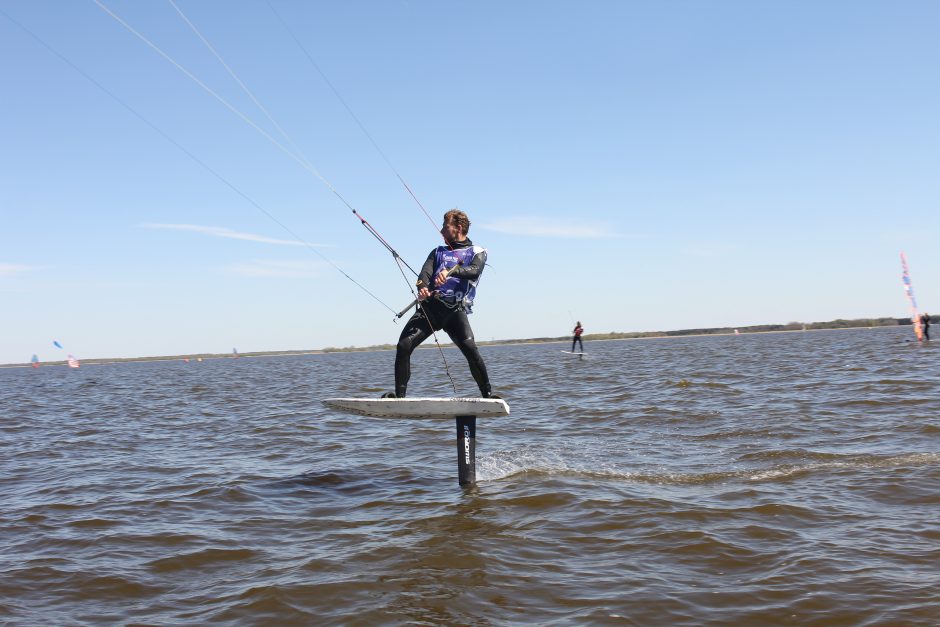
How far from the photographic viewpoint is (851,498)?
22.5ft

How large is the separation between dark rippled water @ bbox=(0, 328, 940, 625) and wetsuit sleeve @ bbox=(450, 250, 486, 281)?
8.45 feet

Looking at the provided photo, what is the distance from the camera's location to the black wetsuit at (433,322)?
7.67 m

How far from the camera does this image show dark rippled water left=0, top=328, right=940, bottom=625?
4.56 metres

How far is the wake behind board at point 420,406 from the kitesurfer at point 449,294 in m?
Answer: 0.25

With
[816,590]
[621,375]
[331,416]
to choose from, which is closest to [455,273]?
[816,590]

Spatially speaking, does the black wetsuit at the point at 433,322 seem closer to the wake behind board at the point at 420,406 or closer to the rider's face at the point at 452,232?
the rider's face at the point at 452,232

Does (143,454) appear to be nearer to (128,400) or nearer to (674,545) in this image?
(674,545)

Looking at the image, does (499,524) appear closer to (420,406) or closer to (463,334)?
(420,406)

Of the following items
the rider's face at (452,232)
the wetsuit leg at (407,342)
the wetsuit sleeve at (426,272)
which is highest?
the rider's face at (452,232)

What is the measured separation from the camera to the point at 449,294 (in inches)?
302

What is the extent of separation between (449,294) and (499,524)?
2609 mm

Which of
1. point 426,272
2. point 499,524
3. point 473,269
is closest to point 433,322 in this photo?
point 426,272

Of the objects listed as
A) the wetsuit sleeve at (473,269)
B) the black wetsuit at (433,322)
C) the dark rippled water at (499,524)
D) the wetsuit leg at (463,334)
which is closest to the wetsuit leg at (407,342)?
the black wetsuit at (433,322)

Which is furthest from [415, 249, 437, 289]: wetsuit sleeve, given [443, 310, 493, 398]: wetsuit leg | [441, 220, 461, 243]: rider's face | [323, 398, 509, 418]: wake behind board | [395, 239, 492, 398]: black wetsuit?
[323, 398, 509, 418]: wake behind board
